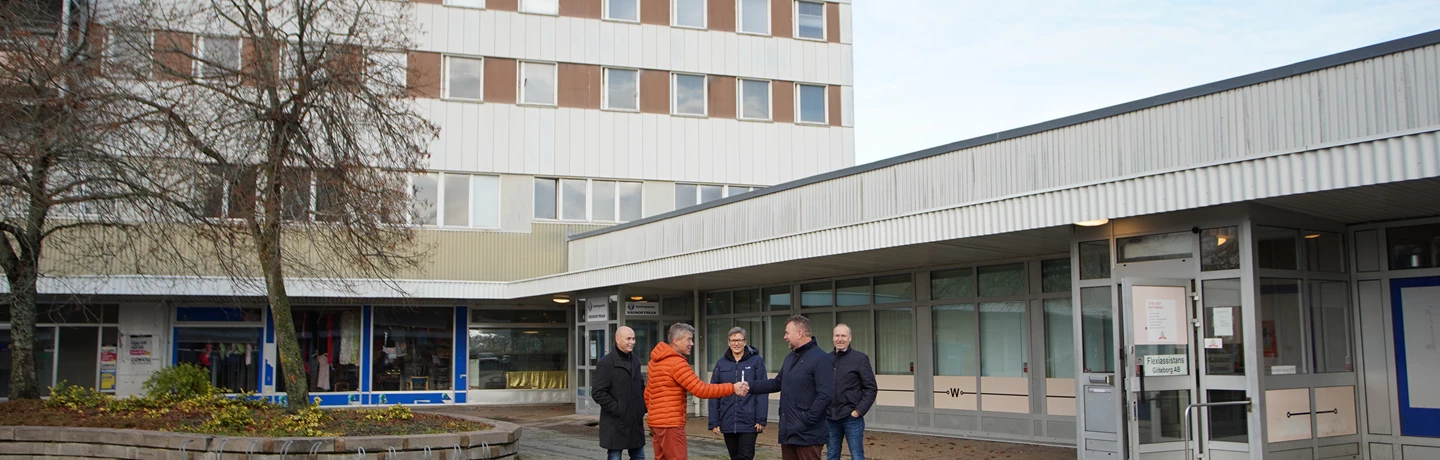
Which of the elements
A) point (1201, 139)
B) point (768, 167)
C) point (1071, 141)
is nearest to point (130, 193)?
point (1071, 141)

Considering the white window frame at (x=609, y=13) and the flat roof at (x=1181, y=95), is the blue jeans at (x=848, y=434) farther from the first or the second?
the white window frame at (x=609, y=13)

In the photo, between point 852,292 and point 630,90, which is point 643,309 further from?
point 630,90

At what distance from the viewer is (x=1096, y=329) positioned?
12016 millimetres

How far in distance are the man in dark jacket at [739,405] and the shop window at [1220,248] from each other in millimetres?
4281

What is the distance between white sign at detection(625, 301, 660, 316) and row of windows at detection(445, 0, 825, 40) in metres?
7.46

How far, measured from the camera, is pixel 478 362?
2652 cm

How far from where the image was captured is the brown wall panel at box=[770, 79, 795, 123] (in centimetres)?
2755

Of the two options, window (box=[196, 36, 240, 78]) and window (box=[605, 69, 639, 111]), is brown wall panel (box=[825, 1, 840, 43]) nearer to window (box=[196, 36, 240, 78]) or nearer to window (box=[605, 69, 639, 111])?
window (box=[605, 69, 639, 111])

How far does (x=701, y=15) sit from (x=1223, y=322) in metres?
18.2

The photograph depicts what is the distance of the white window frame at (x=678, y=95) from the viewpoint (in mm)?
26844

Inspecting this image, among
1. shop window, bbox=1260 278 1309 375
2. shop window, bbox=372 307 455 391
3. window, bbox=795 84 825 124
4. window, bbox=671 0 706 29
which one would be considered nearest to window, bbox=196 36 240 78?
shop window, bbox=372 307 455 391

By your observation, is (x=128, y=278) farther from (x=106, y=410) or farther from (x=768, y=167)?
(x=768, y=167)

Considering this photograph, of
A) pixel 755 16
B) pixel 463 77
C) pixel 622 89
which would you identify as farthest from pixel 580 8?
pixel 755 16

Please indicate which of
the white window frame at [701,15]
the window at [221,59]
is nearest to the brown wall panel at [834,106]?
the white window frame at [701,15]
